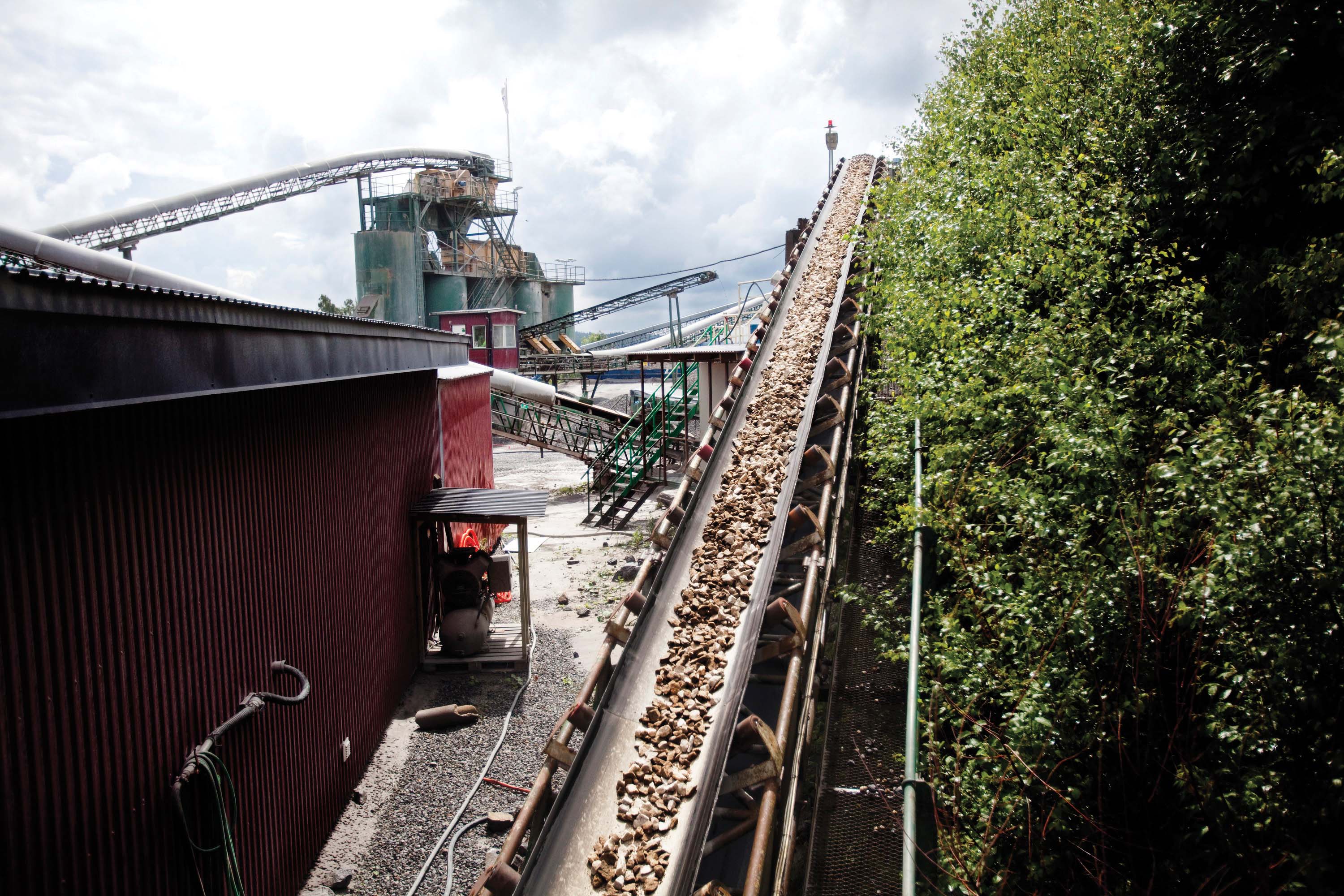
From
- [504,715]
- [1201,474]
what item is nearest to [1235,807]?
[1201,474]

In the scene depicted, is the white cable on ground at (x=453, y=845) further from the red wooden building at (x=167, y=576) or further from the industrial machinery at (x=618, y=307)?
the industrial machinery at (x=618, y=307)

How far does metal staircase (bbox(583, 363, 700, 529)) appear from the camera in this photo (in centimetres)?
1583

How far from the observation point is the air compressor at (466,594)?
9.40m

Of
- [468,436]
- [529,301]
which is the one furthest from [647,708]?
[529,301]

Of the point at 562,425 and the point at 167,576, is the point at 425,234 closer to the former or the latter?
the point at 562,425

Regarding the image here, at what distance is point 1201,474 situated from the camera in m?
3.78

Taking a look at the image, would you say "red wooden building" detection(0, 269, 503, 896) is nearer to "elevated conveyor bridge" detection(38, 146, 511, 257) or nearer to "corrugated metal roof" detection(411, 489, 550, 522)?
"corrugated metal roof" detection(411, 489, 550, 522)

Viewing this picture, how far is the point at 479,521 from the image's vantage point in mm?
9156

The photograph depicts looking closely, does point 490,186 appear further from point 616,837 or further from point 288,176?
point 616,837

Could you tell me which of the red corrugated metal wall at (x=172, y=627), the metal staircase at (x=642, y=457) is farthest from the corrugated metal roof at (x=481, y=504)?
the metal staircase at (x=642, y=457)

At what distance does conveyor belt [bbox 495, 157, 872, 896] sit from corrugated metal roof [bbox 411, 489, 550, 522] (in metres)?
2.84

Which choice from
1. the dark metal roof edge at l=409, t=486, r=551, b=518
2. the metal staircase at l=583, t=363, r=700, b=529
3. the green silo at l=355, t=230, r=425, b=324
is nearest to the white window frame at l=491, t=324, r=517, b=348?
the green silo at l=355, t=230, r=425, b=324

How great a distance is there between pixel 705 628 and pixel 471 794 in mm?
2924

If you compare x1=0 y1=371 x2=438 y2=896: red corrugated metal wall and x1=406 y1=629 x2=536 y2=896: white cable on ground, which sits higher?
x1=0 y1=371 x2=438 y2=896: red corrugated metal wall
